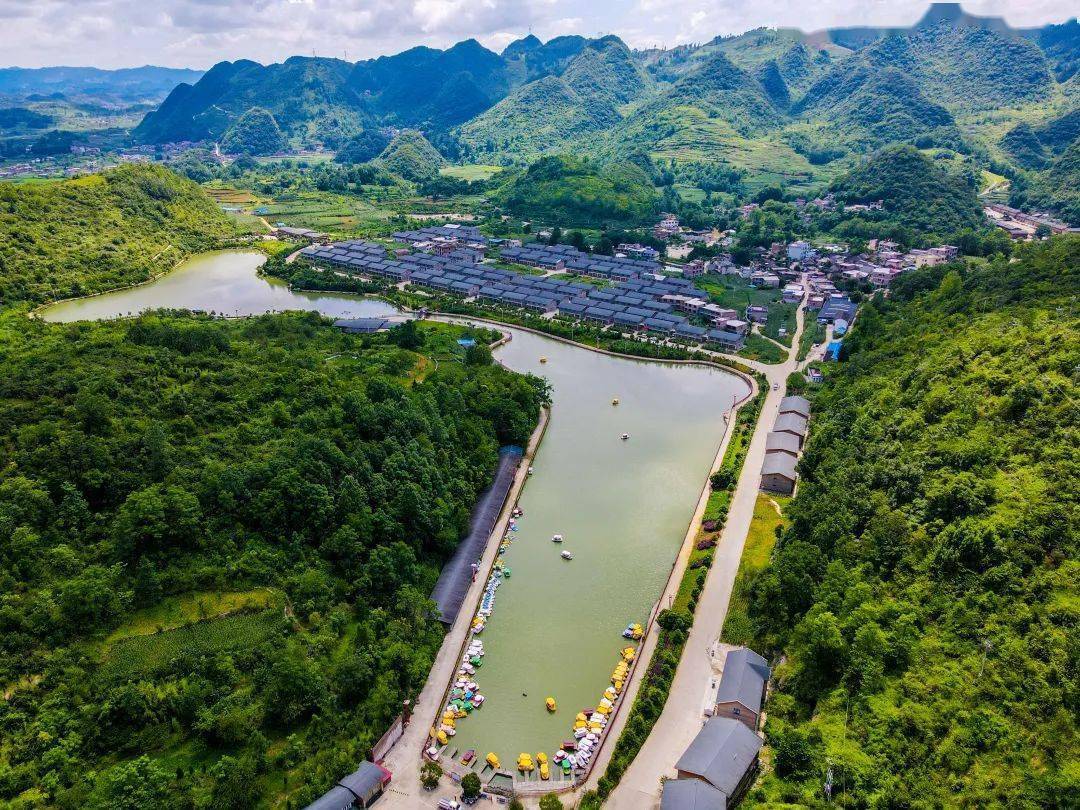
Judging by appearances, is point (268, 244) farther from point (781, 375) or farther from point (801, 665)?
point (801, 665)

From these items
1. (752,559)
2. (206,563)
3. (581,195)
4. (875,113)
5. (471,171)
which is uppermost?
(875,113)

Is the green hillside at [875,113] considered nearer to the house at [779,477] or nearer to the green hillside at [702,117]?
the green hillside at [702,117]

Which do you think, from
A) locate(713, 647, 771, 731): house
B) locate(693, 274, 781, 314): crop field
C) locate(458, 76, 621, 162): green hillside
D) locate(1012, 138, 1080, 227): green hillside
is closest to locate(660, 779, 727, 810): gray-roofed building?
locate(713, 647, 771, 731): house

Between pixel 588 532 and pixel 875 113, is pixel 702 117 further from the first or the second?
pixel 588 532

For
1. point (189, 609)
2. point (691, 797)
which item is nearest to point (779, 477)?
point (691, 797)

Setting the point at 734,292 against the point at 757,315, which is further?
the point at 734,292

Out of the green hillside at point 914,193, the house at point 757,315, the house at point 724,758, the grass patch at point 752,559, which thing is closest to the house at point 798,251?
the green hillside at point 914,193
